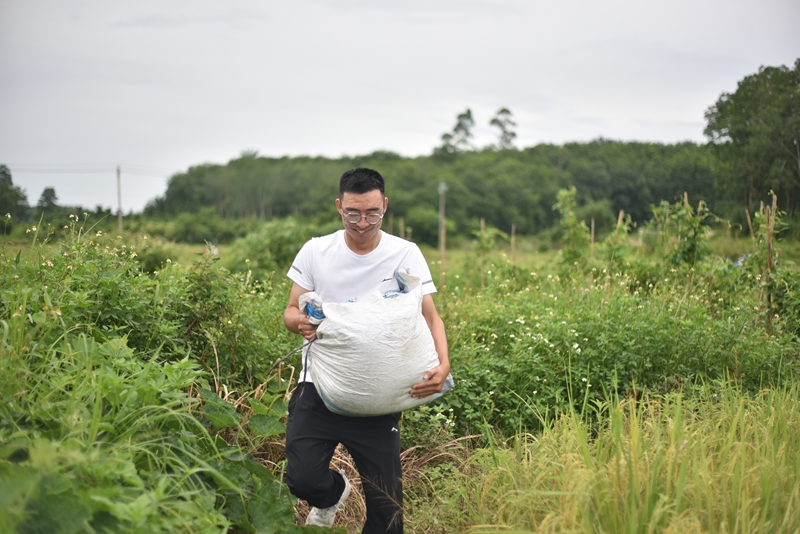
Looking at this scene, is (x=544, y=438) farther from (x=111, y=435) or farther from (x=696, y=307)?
(x=696, y=307)

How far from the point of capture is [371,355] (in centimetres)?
279

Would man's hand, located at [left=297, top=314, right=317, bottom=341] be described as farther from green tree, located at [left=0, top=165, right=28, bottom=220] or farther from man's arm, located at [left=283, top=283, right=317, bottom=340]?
green tree, located at [left=0, top=165, right=28, bottom=220]

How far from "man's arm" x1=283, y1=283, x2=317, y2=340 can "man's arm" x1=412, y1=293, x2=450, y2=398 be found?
53 cm

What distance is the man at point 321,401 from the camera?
2941mm

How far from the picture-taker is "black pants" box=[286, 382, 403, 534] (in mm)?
2959

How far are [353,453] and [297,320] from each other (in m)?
0.69

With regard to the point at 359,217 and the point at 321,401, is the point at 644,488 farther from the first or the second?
the point at 359,217

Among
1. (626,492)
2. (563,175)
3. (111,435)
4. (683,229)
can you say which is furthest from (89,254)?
(563,175)

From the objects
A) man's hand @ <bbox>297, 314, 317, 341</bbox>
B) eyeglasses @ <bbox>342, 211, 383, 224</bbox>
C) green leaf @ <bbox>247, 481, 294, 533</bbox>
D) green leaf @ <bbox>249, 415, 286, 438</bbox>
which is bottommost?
green leaf @ <bbox>247, 481, 294, 533</bbox>

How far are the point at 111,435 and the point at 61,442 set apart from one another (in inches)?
8.0

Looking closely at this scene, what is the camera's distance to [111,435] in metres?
2.40

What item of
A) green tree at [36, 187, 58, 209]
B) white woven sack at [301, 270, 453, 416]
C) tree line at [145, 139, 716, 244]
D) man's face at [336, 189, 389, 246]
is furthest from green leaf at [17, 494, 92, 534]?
tree line at [145, 139, 716, 244]

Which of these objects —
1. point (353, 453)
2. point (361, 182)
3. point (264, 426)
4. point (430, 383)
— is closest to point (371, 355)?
point (430, 383)

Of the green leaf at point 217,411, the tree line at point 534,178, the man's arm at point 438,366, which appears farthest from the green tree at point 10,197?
the man's arm at point 438,366
